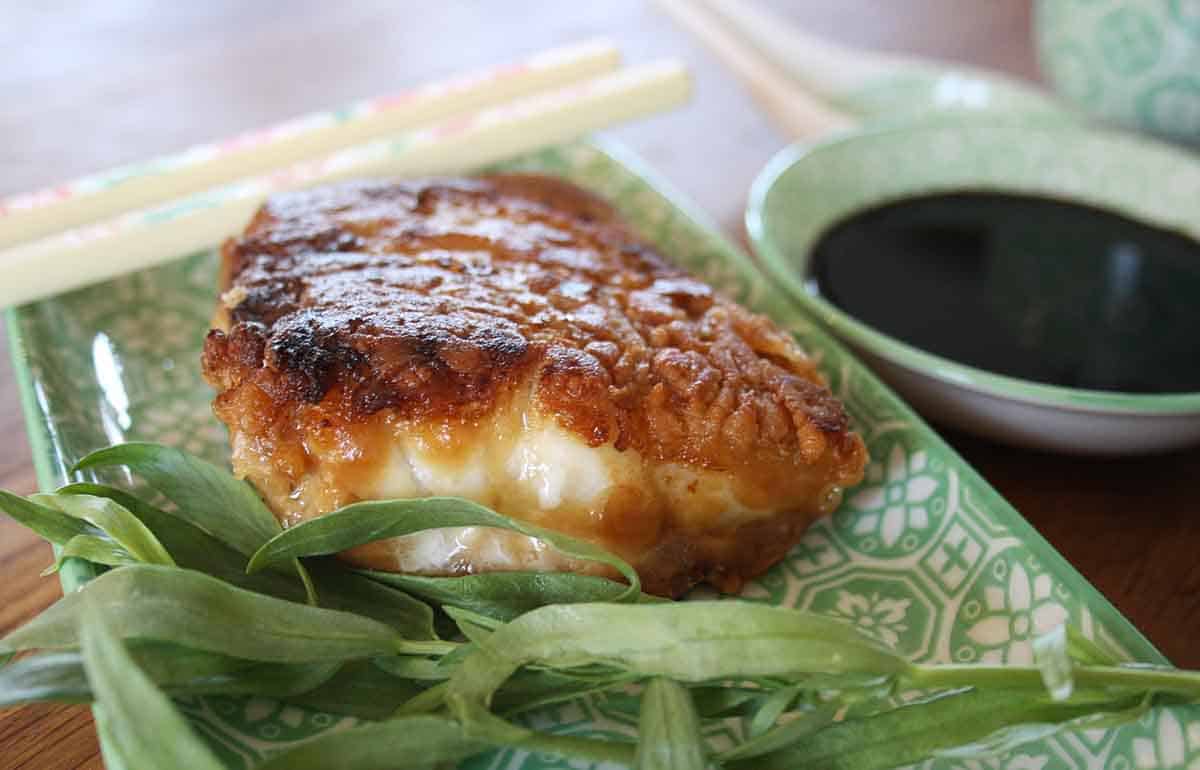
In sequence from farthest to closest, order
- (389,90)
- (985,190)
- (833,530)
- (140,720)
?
(389,90) → (985,190) → (833,530) → (140,720)

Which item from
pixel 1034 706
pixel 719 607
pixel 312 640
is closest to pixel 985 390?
pixel 1034 706

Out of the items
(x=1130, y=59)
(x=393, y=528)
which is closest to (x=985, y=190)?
(x=1130, y=59)

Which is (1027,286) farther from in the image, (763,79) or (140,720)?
(140,720)

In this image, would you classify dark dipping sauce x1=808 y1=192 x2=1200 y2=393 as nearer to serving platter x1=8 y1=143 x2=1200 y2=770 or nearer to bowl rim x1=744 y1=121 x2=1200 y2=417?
bowl rim x1=744 y1=121 x2=1200 y2=417

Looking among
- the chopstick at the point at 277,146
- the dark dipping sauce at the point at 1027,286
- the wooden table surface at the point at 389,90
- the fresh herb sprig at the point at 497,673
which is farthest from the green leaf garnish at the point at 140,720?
the dark dipping sauce at the point at 1027,286

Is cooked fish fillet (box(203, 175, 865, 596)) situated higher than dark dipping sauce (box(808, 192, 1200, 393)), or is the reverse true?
cooked fish fillet (box(203, 175, 865, 596))

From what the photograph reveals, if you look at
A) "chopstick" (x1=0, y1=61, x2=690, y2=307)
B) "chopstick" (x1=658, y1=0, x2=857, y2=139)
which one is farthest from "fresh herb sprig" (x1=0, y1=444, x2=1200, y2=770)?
"chopstick" (x1=658, y1=0, x2=857, y2=139)

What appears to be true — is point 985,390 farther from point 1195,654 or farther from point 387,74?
point 387,74
